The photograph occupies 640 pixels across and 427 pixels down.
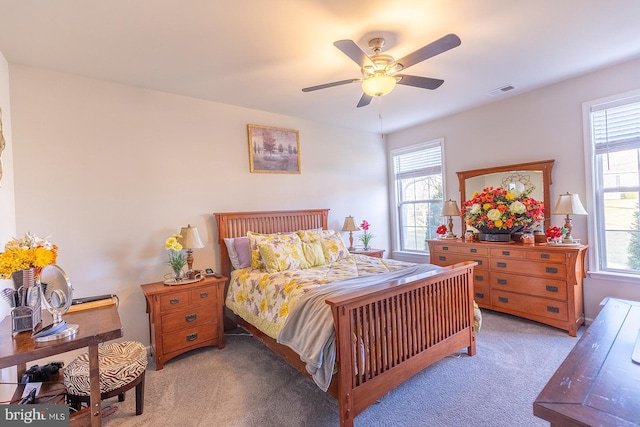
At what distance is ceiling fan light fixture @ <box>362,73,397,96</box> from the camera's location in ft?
7.11

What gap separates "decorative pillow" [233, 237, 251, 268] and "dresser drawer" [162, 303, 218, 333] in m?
0.55

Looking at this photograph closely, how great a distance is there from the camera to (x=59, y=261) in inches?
104

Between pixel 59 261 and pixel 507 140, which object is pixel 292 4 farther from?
pixel 507 140

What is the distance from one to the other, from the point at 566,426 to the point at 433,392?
1.44 m

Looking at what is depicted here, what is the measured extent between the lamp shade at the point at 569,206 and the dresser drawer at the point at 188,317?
3.77m

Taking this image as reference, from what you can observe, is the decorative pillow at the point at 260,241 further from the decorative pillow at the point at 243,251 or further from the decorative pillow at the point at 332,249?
the decorative pillow at the point at 332,249

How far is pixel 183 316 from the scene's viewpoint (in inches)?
112

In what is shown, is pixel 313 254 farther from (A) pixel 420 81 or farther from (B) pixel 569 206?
(B) pixel 569 206

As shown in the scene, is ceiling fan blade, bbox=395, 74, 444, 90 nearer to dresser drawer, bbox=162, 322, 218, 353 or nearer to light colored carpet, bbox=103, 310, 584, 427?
light colored carpet, bbox=103, 310, 584, 427

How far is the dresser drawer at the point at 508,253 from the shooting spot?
10.7 feet

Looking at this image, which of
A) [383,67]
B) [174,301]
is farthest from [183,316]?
[383,67]

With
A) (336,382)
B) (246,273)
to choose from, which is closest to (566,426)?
(336,382)

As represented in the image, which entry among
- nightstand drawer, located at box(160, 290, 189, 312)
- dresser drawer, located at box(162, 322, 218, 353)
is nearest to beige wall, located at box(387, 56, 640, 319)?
dresser drawer, located at box(162, 322, 218, 353)

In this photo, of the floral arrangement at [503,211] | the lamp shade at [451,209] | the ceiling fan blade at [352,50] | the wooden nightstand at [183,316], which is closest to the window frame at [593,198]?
the floral arrangement at [503,211]
